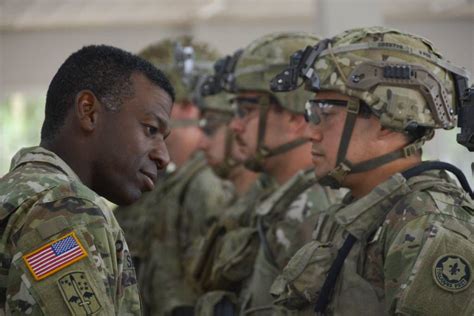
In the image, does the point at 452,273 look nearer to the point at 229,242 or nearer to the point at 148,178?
the point at 148,178

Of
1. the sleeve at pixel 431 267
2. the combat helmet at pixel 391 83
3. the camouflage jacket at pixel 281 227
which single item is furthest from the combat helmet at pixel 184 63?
the sleeve at pixel 431 267

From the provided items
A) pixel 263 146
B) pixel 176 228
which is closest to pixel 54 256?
pixel 263 146

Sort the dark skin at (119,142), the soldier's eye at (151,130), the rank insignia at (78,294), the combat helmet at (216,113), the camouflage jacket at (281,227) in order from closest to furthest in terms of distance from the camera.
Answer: the rank insignia at (78,294)
the dark skin at (119,142)
the soldier's eye at (151,130)
the camouflage jacket at (281,227)
the combat helmet at (216,113)

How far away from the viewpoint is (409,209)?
351 cm

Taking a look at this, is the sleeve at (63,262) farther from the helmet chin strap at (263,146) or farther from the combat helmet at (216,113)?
the combat helmet at (216,113)

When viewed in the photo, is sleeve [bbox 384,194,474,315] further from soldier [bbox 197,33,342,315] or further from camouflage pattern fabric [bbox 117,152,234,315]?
camouflage pattern fabric [bbox 117,152,234,315]

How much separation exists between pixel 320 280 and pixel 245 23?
9622 mm

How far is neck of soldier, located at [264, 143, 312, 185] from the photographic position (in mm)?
5418

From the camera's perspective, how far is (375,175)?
3.96 meters

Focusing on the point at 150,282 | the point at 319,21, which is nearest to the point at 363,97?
the point at 150,282

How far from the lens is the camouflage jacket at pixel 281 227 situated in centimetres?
478

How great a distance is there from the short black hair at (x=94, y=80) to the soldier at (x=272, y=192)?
6.04 feet

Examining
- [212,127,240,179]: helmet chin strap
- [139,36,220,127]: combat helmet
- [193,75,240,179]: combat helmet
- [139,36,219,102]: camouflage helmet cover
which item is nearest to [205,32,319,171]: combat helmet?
[212,127,240,179]: helmet chin strap

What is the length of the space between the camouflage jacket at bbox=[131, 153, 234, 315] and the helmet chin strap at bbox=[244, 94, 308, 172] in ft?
4.00
